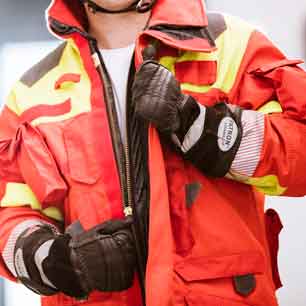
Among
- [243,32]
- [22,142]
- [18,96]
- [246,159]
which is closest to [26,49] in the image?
[18,96]

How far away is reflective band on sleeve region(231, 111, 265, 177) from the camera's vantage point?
3.06 feet

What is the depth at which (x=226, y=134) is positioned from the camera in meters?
0.93

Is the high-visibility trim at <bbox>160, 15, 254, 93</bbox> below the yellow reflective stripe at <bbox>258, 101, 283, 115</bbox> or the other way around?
the other way around

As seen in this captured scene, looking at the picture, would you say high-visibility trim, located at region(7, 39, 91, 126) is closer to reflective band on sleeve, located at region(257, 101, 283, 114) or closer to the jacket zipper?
the jacket zipper

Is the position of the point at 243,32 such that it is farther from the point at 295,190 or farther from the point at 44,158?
the point at 44,158

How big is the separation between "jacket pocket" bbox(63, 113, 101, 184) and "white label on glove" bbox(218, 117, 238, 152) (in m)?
0.23

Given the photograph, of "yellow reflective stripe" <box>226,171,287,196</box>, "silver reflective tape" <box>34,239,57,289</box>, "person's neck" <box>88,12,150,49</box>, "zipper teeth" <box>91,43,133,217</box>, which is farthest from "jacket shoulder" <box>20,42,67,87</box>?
"yellow reflective stripe" <box>226,171,287,196</box>

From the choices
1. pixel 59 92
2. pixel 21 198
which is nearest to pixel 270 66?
pixel 59 92

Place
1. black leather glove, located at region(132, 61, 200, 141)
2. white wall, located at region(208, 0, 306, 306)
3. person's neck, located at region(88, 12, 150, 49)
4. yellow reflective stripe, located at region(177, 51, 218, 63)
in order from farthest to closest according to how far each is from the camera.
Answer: white wall, located at region(208, 0, 306, 306)
person's neck, located at region(88, 12, 150, 49)
yellow reflective stripe, located at region(177, 51, 218, 63)
black leather glove, located at region(132, 61, 200, 141)

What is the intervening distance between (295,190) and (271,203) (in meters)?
0.59

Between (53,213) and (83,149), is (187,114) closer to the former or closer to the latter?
(83,149)

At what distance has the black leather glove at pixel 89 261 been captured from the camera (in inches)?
38.0

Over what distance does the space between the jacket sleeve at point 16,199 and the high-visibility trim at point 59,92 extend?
0.14ft

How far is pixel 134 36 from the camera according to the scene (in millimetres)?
1144
